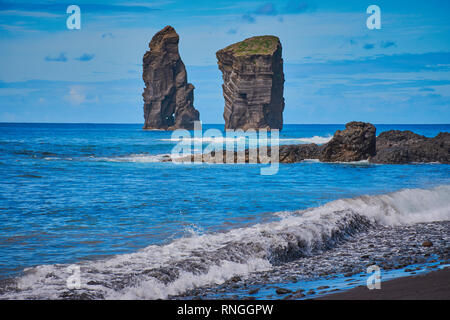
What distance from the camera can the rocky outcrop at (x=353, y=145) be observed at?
31.5 metres

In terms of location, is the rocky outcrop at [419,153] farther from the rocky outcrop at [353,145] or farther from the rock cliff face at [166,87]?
the rock cliff face at [166,87]

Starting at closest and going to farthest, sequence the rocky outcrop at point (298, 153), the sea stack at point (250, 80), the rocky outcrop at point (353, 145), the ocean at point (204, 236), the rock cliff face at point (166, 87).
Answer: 1. the ocean at point (204, 236)
2. the rocky outcrop at point (353, 145)
3. the rocky outcrop at point (298, 153)
4. the sea stack at point (250, 80)
5. the rock cliff face at point (166, 87)

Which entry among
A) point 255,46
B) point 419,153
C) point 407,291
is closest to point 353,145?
point 419,153

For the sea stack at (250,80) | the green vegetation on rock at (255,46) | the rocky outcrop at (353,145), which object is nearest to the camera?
the rocky outcrop at (353,145)

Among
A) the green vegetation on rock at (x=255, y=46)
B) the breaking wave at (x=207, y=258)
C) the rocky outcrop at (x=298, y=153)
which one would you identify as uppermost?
the green vegetation on rock at (x=255, y=46)

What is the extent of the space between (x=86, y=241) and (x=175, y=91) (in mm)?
126254

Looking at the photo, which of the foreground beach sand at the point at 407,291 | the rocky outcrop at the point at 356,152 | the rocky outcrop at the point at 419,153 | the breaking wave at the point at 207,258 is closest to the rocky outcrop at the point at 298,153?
the rocky outcrop at the point at 356,152

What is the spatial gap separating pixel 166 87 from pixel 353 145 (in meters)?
104

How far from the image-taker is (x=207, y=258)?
26.6 ft

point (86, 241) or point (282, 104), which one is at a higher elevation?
point (282, 104)

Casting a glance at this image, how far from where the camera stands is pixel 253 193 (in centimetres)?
1733

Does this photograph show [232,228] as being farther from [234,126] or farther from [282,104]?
[282,104]

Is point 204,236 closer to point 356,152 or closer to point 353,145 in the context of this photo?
point 356,152
